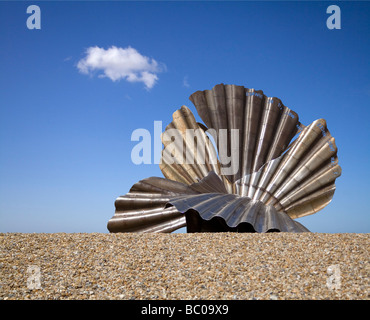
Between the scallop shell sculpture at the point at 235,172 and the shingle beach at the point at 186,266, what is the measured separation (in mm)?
1216

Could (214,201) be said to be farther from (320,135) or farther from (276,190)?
(320,135)

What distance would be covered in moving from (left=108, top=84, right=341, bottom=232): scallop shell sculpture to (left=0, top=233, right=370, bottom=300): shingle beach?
1216mm

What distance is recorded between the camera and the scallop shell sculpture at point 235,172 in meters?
7.38

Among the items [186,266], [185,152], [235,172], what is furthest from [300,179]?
[186,266]

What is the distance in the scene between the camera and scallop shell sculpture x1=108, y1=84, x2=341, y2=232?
7.38 m

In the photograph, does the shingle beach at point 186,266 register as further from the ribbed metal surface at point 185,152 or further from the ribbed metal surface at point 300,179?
the ribbed metal surface at point 185,152

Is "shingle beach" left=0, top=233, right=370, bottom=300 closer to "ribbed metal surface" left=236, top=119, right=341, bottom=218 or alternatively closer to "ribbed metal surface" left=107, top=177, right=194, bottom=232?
"ribbed metal surface" left=107, top=177, right=194, bottom=232

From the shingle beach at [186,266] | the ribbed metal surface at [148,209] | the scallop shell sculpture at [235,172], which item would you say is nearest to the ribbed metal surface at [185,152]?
the scallop shell sculpture at [235,172]

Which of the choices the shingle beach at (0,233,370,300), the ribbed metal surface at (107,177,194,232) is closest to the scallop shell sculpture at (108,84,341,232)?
the ribbed metal surface at (107,177,194,232)

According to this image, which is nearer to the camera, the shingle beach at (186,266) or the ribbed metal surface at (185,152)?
the shingle beach at (186,266)

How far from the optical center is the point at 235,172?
31.8 feet

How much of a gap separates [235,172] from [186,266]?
205 inches
